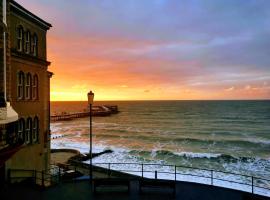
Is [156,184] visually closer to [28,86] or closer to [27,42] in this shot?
[28,86]

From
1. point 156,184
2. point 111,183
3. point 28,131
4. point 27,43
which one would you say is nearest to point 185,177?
point 28,131

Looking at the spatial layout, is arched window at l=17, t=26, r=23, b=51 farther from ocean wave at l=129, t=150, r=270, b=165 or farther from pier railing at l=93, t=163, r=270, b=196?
ocean wave at l=129, t=150, r=270, b=165

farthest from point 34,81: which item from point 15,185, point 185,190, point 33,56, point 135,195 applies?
point 185,190

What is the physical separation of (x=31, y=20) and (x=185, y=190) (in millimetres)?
13089

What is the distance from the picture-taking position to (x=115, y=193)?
522 inches

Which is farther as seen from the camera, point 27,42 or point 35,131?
point 35,131

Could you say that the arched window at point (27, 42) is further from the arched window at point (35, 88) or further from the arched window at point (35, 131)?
the arched window at point (35, 131)

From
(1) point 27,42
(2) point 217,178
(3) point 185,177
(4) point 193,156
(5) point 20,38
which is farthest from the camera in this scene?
(4) point 193,156

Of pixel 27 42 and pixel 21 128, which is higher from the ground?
pixel 27 42

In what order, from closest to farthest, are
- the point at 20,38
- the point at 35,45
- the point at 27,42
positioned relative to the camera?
the point at 20,38 < the point at 27,42 < the point at 35,45

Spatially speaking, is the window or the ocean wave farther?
the ocean wave

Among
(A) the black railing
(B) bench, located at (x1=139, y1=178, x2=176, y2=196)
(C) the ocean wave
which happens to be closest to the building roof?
(A) the black railing

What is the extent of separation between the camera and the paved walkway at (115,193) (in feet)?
41.6

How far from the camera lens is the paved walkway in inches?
499
